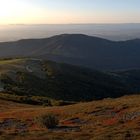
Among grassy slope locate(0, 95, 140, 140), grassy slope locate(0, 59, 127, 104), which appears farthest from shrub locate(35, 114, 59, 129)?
grassy slope locate(0, 59, 127, 104)

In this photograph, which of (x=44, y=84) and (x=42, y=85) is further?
(x=44, y=84)

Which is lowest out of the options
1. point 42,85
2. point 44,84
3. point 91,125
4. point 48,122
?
point 44,84

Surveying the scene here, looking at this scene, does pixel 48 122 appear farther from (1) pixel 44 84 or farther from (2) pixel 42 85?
(1) pixel 44 84

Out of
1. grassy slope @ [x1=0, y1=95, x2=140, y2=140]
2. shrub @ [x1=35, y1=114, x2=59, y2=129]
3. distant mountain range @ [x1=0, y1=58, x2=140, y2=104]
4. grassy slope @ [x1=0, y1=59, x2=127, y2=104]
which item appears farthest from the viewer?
grassy slope @ [x1=0, y1=59, x2=127, y2=104]

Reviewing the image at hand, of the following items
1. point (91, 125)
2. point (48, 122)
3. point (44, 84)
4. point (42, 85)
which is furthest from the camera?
point (44, 84)

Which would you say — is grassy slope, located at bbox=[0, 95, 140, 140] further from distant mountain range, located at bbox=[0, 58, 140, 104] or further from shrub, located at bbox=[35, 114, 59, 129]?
distant mountain range, located at bbox=[0, 58, 140, 104]

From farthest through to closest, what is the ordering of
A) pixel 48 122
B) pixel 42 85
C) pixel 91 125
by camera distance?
pixel 42 85
pixel 91 125
pixel 48 122

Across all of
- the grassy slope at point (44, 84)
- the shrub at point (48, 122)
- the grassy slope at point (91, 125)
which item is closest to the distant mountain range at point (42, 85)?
the grassy slope at point (44, 84)

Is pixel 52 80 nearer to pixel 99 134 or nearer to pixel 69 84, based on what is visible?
pixel 69 84

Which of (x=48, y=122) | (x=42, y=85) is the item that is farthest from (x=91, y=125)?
(x=42, y=85)

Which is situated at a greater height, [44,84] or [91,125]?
[91,125]

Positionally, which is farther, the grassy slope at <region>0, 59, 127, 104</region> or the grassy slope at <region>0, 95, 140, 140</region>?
the grassy slope at <region>0, 59, 127, 104</region>
